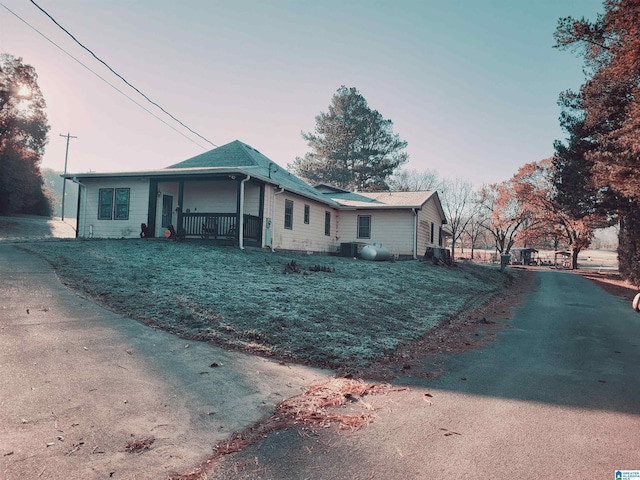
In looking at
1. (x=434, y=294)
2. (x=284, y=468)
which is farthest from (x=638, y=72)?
(x=284, y=468)

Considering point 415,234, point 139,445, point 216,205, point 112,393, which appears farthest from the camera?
point 415,234

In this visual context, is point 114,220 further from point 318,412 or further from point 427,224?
point 427,224

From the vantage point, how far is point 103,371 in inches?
171

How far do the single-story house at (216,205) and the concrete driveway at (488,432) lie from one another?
11.9m

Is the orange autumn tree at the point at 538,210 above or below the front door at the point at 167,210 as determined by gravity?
above

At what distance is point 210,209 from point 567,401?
15646 millimetres

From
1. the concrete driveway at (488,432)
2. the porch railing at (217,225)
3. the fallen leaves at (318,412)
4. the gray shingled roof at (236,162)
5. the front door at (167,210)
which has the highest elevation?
the gray shingled roof at (236,162)

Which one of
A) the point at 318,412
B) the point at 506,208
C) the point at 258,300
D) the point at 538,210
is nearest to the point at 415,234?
the point at 258,300

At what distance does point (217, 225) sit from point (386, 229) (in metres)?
10.7

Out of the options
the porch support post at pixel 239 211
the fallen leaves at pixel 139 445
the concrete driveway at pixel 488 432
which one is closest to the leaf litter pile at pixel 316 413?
the concrete driveway at pixel 488 432

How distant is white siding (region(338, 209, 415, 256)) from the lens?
23203 millimetres

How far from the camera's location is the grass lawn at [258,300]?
609 centimetres

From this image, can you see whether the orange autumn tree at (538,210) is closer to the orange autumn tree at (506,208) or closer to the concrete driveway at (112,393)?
the orange autumn tree at (506,208)

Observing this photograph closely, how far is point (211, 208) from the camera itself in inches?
706
